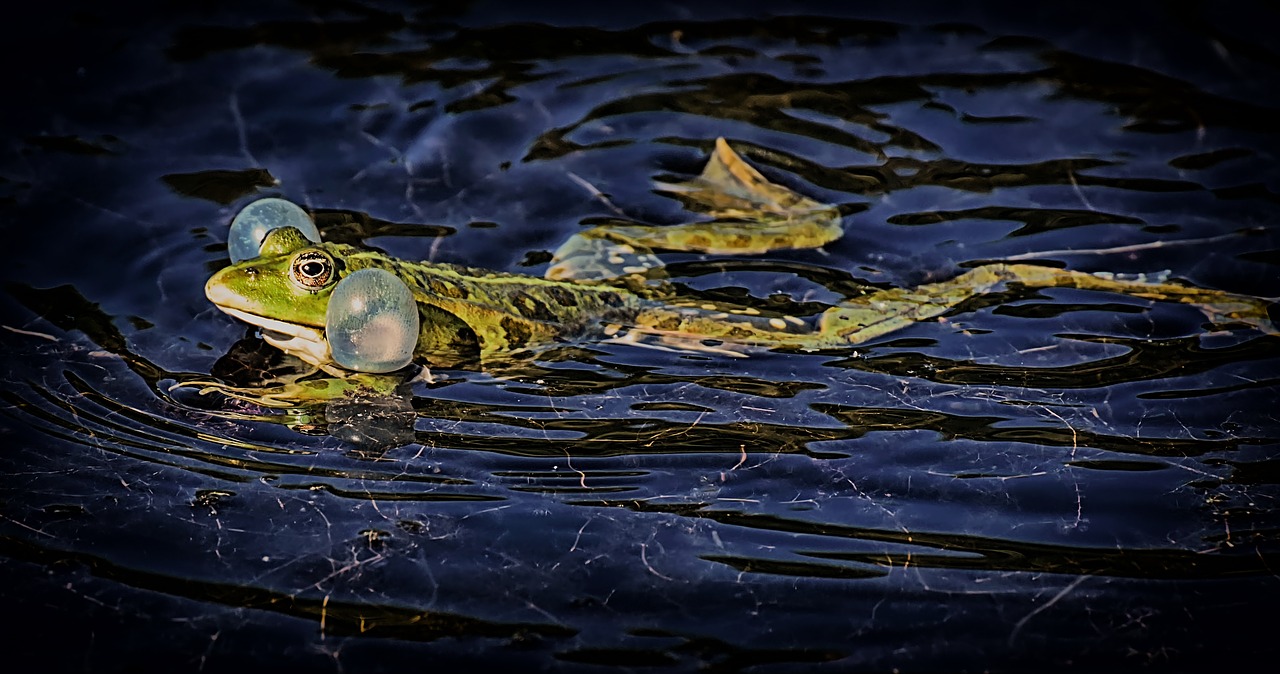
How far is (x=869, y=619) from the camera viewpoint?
111 inches

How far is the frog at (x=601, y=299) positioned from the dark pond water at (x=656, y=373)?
0.36 ft

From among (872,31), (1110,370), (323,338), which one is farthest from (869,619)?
(872,31)

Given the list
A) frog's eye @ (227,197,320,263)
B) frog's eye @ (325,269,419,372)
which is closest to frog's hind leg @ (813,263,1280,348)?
frog's eye @ (325,269,419,372)

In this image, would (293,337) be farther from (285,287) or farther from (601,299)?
(601,299)

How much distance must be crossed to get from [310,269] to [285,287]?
0.32ft

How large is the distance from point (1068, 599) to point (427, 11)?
4.67 meters

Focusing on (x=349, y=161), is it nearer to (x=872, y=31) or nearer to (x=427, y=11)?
(x=427, y=11)

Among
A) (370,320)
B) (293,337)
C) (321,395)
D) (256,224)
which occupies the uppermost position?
(256,224)

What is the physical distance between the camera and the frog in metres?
3.74

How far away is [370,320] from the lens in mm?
3590

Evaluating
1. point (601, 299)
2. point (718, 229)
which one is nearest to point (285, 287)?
point (601, 299)

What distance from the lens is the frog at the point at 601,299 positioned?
3738 millimetres

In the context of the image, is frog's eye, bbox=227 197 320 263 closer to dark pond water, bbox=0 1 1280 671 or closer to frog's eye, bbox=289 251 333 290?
frog's eye, bbox=289 251 333 290

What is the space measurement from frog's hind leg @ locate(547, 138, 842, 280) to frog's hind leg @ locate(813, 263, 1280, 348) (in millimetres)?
568
